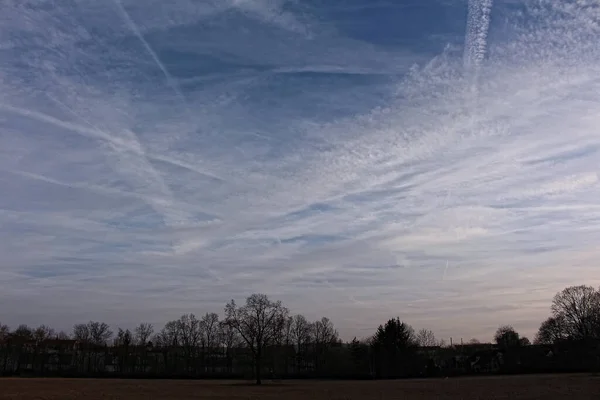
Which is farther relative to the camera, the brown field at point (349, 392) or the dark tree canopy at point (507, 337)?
the dark tree canopy at point (507, 337)

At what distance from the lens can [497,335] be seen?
166 meters

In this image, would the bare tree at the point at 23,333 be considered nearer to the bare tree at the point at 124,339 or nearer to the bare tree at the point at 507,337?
the bare tree at the point at 124,339

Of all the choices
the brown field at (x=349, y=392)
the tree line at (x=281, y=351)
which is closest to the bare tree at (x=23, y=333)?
the tree line at (x=281, y=351)

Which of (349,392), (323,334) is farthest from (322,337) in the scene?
(349,392)

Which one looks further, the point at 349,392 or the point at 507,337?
the point at 507,337

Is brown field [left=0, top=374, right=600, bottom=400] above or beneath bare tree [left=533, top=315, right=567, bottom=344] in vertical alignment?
beneath

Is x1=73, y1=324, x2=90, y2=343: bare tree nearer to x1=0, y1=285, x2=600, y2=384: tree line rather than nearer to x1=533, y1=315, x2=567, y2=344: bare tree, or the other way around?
x1=0, y1=285, x2=600, y2=384: tree line

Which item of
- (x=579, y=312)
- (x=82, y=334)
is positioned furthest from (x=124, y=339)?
(x=579, y=312)

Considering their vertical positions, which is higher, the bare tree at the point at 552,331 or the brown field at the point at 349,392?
the bare tree at the point at 552,331

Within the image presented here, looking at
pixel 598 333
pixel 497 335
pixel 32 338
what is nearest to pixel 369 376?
Result: pixel 598 333

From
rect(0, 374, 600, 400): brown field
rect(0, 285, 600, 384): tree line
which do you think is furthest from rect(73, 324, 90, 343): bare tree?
rect(0, 374, 600, 400): brown field

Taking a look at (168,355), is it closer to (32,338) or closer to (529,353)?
(32,338)

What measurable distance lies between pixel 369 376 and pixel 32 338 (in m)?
109

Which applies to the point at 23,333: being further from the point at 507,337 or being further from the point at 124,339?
the point at 507,337
